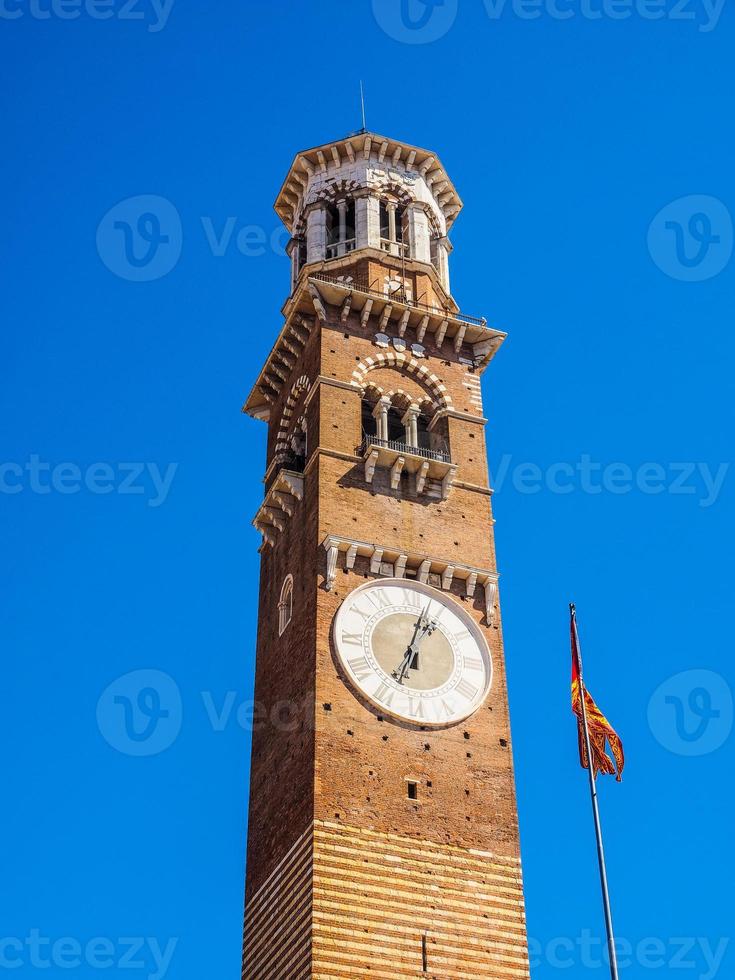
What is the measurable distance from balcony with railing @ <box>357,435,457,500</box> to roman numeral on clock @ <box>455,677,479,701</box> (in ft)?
22.3

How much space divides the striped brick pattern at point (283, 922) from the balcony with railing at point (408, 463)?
1263 centimetres

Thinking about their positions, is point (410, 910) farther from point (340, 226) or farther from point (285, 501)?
point (340, 226)

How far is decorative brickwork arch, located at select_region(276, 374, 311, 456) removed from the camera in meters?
54.1

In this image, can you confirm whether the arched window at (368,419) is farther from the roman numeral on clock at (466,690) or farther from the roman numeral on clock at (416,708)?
the roman numeral on clock at (416,708)

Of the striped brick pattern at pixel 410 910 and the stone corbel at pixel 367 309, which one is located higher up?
the stone corbel at pixel 367 309

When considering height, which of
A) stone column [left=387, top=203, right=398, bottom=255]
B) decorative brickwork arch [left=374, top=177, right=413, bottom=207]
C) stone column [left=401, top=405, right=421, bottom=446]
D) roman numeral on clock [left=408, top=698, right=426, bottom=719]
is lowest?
roman numeral on clock [left=408, top=698, right=426, bottom=719]

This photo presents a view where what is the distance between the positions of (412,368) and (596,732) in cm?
1754

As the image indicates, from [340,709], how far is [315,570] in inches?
186

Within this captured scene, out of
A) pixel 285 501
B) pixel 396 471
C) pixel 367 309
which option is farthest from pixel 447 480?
pixel 367 309

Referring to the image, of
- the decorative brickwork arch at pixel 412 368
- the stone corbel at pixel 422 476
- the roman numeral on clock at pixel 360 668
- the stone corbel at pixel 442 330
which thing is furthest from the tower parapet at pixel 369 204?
the roman numeral on clock at pixel 360 668

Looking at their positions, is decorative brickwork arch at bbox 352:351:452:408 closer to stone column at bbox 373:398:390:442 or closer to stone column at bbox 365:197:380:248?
stone column at bbox 373:398:390:442

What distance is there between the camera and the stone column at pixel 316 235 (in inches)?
2299

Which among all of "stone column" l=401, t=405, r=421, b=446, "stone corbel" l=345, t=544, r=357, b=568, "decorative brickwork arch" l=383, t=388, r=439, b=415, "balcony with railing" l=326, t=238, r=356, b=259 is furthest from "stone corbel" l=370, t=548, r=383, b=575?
"balcony with railing" l=326, t=238, r=356, b=259

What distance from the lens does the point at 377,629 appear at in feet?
153
